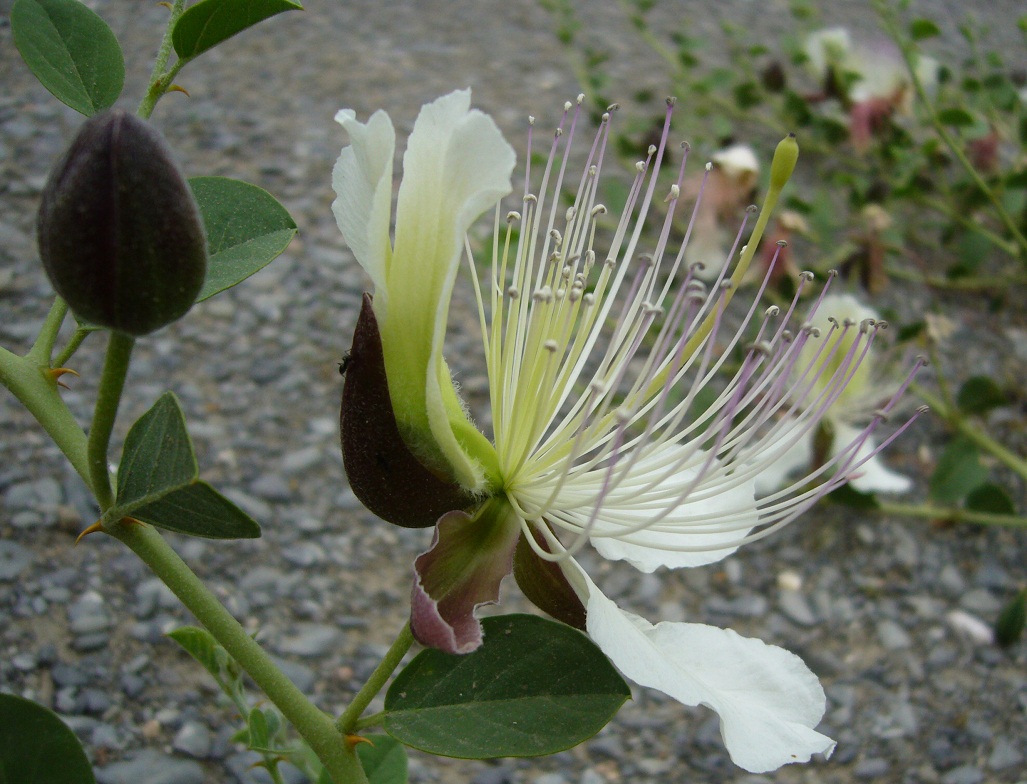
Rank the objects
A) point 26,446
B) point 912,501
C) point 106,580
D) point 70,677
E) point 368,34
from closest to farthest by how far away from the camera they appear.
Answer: point 70,677, point 106,580, point 26,446, point 912,501, point 368,34

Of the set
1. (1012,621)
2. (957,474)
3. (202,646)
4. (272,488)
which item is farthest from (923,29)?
(202,646)

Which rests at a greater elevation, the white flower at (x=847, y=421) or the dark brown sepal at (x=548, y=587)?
the dark brown sepal at (x=548, y=587)

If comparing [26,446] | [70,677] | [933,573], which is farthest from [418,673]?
[933,573]

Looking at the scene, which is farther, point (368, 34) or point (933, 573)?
point (368, 34)

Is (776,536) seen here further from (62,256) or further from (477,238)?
(62,256)

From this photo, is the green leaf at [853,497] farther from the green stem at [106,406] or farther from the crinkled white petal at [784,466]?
the green stem at [106,406]

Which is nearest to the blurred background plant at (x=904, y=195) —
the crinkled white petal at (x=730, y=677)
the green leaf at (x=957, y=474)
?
the green leaf at (x=957, y=474)

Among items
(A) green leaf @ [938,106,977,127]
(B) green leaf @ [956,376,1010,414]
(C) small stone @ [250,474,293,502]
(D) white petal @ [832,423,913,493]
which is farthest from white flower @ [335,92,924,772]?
(A) green leaf @ [938,106,977,127]
